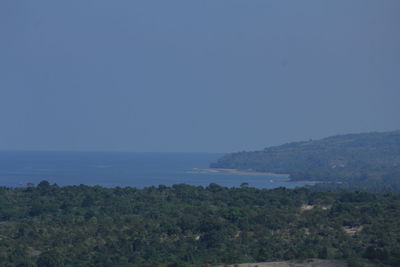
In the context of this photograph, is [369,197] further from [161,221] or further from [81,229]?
[81,229]

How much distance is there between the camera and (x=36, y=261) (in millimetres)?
45562

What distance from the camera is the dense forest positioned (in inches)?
1794

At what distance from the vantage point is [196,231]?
54656 mm

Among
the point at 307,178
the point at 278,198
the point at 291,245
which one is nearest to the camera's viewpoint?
the point at 291,245

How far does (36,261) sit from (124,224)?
43.7 feet

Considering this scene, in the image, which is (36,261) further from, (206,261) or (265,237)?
(265,237)

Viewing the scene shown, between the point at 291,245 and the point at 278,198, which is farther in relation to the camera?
the point at 278,198

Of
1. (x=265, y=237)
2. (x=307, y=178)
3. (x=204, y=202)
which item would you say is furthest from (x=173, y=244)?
(x=307, y=178)

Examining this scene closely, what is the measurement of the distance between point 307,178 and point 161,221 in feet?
425

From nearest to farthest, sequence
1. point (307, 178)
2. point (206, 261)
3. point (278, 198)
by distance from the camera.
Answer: point (206, 261), point (278, 198), point (307, 178)

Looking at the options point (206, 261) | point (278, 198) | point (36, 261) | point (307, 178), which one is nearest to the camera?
point (206, 261)

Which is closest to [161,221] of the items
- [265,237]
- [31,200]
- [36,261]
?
[265,237]

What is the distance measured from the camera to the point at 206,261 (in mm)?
41906

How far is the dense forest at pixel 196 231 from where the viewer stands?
1794 inches
